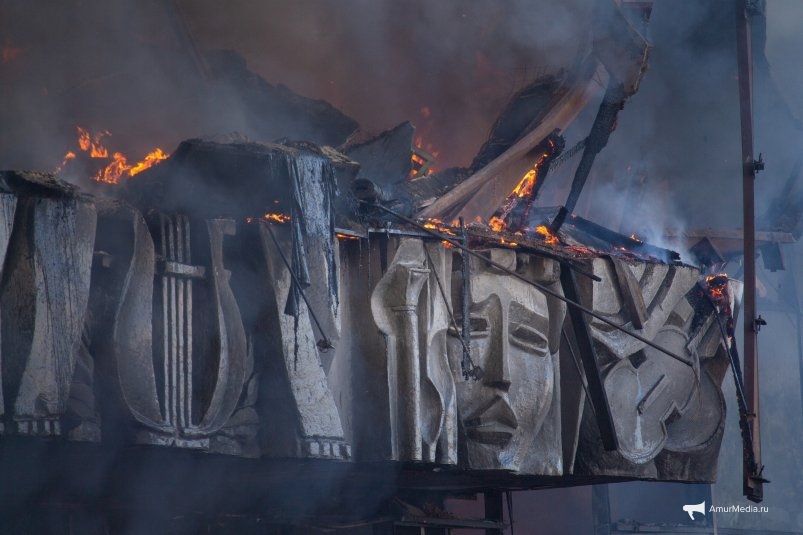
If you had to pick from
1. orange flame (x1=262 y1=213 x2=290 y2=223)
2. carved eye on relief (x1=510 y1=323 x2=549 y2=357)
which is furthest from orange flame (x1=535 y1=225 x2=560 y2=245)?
orange flame (x1=262 y1=213 x2=290 y2=223)

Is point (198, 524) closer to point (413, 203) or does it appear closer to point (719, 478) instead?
point (413, 203)

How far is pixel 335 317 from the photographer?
9656mm

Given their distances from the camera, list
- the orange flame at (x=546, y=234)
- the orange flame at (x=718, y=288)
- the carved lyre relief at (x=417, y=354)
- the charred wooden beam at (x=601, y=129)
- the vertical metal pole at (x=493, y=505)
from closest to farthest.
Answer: the carved lyre relief at (x=417, y=354)
the orange flame at (x=546, y=234)
the vertical metal pole at (x=493, y=505)
the orange flame at (x=718, y=288)
the charred wooden beam at (x=601, y=129)

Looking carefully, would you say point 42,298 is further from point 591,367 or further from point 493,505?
point 493,505

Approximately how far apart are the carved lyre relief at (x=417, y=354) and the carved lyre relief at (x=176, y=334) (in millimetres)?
1464

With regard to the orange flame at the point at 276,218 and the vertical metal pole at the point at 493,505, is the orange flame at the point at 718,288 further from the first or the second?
the orange flame at the point at 276,218

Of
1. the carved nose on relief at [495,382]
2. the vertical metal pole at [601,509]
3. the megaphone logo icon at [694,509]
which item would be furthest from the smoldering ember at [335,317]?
the megaphone logo icon at [694,509]

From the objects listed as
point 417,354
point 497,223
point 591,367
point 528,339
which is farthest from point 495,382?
point 497,223

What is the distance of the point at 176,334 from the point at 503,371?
139 inches

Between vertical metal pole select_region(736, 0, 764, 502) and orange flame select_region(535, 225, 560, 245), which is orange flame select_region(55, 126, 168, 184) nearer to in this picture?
orange flame select_region(535, 225, 560, 245)

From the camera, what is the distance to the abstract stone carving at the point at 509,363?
35.2ft

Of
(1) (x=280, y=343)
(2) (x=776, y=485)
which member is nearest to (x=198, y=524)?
(1) (x=280, y=343)

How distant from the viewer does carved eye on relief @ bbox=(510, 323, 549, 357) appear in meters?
11.2

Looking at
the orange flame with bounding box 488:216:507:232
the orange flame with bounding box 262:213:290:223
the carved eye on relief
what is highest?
the orange flame with bounding box 488:216:507:232
